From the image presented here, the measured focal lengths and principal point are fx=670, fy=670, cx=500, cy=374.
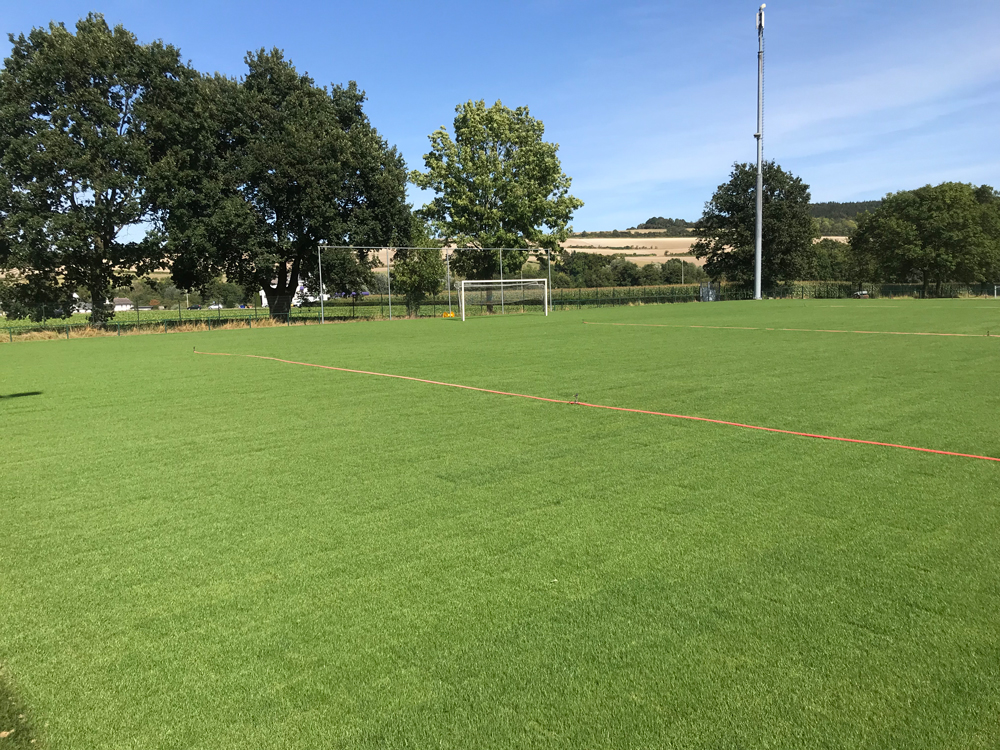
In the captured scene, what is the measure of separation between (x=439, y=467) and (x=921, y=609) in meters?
3.14

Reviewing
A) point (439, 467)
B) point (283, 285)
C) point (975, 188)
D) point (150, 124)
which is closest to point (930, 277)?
point (975, 188)

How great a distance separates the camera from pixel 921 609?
2.63 m

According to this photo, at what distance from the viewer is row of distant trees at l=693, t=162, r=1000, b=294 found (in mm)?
56969

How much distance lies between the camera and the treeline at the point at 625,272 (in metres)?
83.9

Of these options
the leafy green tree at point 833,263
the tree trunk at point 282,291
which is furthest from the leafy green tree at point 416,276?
the leafy green tree at point 833,263

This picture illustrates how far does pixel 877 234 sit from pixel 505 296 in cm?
5384

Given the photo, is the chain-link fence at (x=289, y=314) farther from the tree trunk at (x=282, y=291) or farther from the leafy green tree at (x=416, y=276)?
the leafy green tree at (x=416, y=276)

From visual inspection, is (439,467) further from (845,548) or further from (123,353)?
(123,353)

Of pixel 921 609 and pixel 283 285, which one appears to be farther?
pixel 283 285

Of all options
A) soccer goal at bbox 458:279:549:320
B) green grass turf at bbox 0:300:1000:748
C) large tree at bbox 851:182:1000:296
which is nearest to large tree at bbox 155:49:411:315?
soccer goal at bbox 458:279:549:320

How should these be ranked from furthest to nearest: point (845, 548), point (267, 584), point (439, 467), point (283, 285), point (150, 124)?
point (283, 285)
point (150, 124)
point (439, 467)
point (845, 548)
point (267, 584)

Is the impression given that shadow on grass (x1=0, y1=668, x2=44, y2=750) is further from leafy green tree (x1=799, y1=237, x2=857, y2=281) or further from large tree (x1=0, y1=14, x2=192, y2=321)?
leafy green tree (x1=799, y1=237, x2=857, y2=281)

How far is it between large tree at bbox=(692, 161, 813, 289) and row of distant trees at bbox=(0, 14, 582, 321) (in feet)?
93.8

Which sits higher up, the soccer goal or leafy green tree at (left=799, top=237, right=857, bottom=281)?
leafy green tree at (left=799, top=237, right=857, bottom=281)
